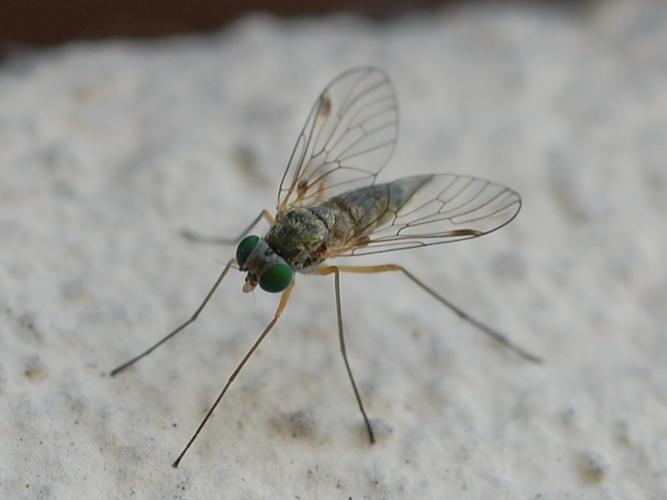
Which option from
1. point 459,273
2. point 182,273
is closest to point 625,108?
point 459,273

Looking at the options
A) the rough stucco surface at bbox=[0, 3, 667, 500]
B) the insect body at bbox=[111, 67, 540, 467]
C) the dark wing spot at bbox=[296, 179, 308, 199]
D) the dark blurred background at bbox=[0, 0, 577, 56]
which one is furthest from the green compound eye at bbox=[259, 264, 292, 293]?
the dark blurred background at bbox=[0, 0, 577, 56]

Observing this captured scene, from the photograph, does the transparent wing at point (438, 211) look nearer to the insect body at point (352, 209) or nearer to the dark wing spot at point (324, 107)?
the insect body at point (352, 209)

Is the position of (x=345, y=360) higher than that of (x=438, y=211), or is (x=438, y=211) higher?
(x=438, y=211)

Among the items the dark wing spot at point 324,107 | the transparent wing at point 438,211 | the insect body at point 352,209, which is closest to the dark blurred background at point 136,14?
the insect body at point 352,209

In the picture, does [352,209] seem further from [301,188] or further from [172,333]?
[172,333]

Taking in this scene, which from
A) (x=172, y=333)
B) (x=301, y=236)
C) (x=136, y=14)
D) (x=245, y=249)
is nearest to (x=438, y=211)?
(x=301, y=236)

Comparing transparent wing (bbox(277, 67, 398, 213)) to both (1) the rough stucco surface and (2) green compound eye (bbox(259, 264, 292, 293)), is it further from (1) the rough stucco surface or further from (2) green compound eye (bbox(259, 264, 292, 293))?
(2) green compound eye (bbox(259, 264, 292, 293))

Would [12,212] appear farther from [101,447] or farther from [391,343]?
[391,343]

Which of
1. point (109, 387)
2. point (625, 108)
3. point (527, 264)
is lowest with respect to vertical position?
point (109, 387)
